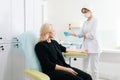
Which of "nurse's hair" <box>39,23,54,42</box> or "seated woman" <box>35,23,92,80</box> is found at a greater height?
"nurse's hair" <box>39,23,54,42</box>

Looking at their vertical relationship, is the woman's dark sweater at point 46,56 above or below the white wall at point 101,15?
below

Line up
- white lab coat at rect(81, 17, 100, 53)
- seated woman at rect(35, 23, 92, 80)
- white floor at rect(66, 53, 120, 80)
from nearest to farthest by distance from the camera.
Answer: seated woman at rect(35, 23, 92, 80) → white lab coat at rect(81, 17, 100, 53) → white floor at rect(66, 53, 120, 80)

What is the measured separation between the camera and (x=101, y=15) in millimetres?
3609

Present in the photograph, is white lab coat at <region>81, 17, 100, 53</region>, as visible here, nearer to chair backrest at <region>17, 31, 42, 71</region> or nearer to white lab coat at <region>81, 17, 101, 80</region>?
white lab coat at <region>81, 17, 101, 80</region>

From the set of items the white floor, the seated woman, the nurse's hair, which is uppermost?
the nurse's hair

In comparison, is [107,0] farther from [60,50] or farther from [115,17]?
[60,50]

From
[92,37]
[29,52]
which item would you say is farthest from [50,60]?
[92,37]

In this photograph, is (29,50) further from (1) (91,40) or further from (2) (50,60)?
(1) (91,40)

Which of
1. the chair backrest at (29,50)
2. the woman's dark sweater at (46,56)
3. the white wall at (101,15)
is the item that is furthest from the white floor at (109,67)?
the chair backrest at (29,50)

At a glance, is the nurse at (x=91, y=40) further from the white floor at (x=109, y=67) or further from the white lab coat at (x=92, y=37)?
the white floor at (x=109, y=67)

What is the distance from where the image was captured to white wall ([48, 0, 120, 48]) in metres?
3.55

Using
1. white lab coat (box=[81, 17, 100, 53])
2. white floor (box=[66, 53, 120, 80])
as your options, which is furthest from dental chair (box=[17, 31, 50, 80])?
white floor (box=[66, 53, 120, 80])

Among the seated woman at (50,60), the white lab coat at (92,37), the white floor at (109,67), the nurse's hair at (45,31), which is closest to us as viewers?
the seated woman at (50,60)

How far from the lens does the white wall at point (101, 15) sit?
3555 mm
